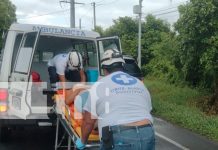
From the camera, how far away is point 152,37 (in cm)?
2811

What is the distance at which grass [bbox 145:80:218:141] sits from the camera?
33.5 feet

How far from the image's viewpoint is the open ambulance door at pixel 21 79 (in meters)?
6.91

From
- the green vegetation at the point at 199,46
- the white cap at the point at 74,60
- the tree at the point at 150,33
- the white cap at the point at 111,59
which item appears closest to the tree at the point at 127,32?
the tree at the point at 150,33

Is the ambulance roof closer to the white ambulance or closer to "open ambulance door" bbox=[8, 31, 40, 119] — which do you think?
the white ambulance

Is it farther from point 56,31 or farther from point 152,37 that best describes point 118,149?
point 152,37

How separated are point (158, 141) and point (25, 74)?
3187 mm

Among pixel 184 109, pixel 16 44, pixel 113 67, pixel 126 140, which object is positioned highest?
pixel 16 44

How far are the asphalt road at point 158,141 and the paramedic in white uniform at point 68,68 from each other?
99 cm

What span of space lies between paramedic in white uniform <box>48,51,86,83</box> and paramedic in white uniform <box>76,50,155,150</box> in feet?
11.4

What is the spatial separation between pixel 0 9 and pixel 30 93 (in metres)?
31.3

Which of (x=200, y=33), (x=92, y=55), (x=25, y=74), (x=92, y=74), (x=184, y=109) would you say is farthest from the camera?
(x=184, y=109)

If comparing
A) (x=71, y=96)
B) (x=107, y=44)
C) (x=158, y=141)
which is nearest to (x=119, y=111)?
(x=71, y=96)

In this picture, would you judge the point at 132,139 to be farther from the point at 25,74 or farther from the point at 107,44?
the point at 107,44

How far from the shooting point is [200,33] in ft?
42.0
